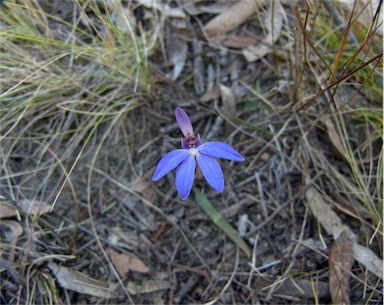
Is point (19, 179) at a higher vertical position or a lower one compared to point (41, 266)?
higher

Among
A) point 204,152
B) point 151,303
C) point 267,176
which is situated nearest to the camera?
point 204,152

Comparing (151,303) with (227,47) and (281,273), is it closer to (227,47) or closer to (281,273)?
(281,273)

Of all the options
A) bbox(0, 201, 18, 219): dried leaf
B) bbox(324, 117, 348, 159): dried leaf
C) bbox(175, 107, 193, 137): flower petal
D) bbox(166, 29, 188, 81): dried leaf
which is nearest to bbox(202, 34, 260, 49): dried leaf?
bbox(166, 29, 188, 81): dried leaf

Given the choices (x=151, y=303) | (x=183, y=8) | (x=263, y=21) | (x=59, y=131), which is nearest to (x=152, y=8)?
(x=183, y=8)

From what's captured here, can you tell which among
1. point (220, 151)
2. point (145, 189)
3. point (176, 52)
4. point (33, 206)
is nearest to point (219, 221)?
point (145, 189)

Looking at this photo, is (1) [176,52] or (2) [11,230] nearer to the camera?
(2) [11,230]

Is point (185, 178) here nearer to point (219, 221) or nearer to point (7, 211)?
point (219, 221)

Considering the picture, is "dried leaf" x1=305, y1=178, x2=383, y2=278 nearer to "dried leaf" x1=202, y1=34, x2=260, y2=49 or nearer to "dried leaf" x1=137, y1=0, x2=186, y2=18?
"dried leaf" x1=202, y1=34, x2=260, y2=49
